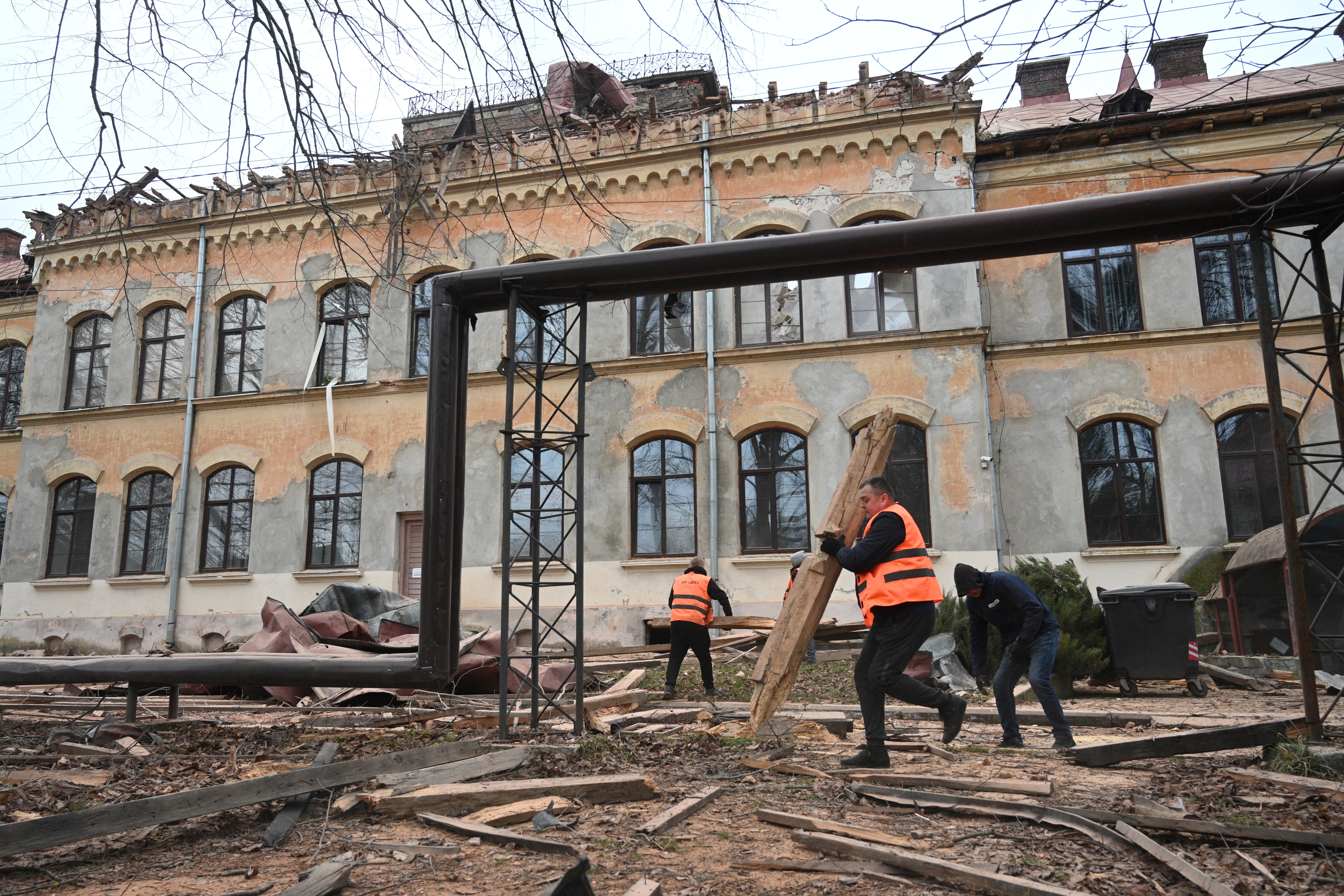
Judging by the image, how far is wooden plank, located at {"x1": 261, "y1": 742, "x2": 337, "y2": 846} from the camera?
14.3 feet

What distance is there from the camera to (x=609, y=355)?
1720cm

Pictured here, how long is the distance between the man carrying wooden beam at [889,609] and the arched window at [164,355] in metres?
17.9

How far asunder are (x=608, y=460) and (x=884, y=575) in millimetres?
10941

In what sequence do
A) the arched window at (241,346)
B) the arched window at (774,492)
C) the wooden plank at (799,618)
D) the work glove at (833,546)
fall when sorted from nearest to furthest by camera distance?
1. the work glove at (833,546)
2. the wooden plank at (799,618)
3. the arched window at (774,492)
4. the arched window at (241,346)

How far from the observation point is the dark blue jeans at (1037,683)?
6676mm

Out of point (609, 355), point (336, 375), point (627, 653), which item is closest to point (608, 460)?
point (609, 355)

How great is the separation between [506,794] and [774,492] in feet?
37.2

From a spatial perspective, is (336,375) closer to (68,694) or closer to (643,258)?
(68,694)

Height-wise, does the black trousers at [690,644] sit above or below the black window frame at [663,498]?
below

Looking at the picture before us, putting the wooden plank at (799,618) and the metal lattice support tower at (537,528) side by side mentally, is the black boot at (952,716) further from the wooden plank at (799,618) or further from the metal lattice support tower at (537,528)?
the metal lattice support tower at (537,528)


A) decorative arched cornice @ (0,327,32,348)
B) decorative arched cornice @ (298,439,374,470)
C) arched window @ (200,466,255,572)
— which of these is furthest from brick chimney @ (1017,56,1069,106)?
decorative arched cornice @ (0,327,32,348)

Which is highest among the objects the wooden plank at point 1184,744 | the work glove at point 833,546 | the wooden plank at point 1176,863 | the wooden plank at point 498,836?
the work glove at point 833,546

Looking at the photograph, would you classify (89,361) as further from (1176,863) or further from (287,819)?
(1176,863)

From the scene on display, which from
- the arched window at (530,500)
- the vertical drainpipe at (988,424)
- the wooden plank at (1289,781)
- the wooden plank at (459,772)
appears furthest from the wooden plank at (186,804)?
the vertical drainpipe at (988,424)
